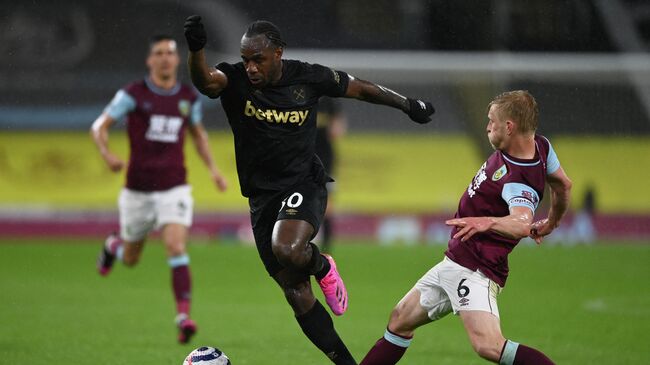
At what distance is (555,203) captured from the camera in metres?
5.68

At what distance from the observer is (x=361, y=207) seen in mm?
19594

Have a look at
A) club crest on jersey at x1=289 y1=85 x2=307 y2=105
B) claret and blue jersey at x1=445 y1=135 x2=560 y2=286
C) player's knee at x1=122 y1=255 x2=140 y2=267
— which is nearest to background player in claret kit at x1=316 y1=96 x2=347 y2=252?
player's knee at x1=122 y1=255 x2=140 y2=267

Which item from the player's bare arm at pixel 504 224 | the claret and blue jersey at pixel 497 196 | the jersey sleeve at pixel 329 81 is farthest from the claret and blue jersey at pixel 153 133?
the player's bare arm at pixel 504 224

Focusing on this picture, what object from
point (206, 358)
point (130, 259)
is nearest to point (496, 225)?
point (206, 358)

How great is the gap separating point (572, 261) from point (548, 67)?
6.20m

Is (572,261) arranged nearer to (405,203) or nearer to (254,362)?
(405,203)

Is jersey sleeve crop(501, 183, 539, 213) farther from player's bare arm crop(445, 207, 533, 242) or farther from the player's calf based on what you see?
the player's calf

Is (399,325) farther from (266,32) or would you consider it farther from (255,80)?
(266,32)

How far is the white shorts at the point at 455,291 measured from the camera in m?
5.32

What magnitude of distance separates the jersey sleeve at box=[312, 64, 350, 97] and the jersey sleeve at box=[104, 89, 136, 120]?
119 inches

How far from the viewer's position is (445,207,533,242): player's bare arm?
5.04 metres

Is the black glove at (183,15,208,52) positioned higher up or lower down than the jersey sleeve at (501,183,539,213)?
higher up

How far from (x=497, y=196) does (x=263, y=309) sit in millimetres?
5306

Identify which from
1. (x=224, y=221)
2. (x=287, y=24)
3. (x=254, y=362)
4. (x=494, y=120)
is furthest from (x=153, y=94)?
(x=224, y=221)
